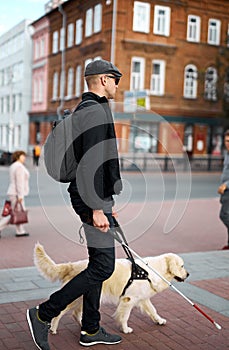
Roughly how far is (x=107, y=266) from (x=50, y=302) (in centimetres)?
52

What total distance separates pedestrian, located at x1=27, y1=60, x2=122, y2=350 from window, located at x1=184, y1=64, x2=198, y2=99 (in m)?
17.1

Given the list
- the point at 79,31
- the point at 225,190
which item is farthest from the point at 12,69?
the point at 225,190

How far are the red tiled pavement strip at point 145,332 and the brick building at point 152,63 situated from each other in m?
1.54

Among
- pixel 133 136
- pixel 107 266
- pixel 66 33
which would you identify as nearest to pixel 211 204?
pixel 66 33

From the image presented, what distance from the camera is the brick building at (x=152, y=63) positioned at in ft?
17.2

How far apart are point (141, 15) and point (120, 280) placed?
35.7 feet

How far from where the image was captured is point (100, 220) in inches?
140

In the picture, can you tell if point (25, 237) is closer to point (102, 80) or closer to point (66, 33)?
point (66, 33)

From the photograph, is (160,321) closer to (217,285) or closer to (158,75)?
(217,285)

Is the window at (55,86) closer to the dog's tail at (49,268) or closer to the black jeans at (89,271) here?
the dog's tail at (49,268)

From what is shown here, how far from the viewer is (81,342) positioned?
3.96 m

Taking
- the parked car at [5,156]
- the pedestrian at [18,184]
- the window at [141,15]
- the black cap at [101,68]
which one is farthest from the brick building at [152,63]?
the parked car at [5,156]

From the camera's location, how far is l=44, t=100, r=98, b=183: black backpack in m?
3.62

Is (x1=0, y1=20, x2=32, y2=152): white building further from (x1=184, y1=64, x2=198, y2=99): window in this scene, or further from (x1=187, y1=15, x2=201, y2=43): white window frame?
(x1=184, y1=64, x2=198, y2=99): window
